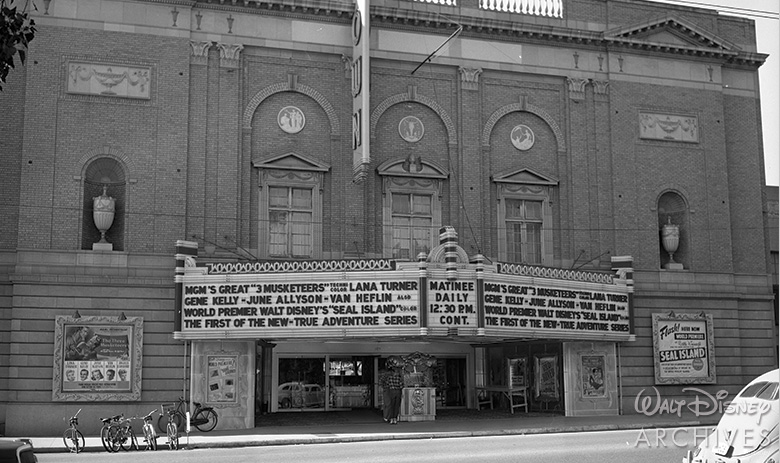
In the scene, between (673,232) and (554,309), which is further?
(673,232)

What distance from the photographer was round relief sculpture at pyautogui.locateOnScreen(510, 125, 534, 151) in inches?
1254

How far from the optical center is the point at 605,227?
105ft

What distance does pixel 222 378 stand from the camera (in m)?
27.2

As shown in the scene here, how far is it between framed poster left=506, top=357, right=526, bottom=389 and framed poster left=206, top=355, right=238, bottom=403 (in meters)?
9.54

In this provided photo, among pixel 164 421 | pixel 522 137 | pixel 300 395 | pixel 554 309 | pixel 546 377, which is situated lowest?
pixel 164 421

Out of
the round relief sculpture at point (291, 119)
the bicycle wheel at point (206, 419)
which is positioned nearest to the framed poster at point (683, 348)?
the round relief sculpture at point (291, 119)

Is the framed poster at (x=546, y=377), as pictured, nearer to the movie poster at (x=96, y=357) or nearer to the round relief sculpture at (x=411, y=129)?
the round relief sculpture at (x=411, y=129)

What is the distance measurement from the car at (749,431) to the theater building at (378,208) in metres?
13.2

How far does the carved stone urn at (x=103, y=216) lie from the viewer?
27.2m

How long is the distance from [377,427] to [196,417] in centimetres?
498

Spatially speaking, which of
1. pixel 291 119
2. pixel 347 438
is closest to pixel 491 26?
pixel 291 119

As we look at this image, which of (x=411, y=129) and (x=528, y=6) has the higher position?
(x=528, y=6)

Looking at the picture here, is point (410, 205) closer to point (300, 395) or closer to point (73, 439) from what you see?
point (300, 395)

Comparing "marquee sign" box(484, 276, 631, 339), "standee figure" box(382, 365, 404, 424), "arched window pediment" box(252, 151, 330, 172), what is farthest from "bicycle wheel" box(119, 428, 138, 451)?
"marquee sign" box(484, 276, 631, 339)
